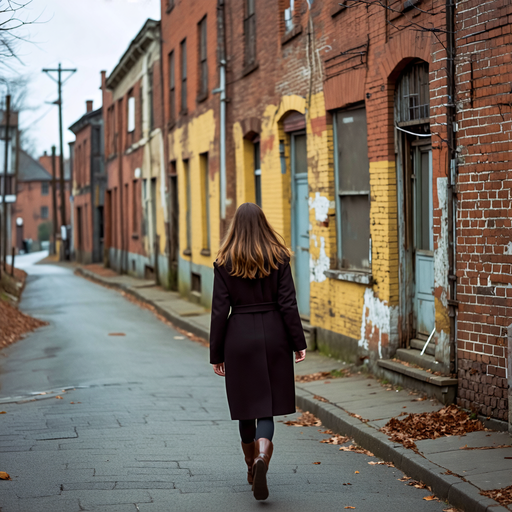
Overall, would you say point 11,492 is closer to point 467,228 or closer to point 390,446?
point 390,446

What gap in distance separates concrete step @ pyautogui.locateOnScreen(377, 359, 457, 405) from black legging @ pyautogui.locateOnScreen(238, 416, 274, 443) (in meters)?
2.74

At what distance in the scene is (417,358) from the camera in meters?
8.59

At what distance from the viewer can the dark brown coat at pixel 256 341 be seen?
5285 mm

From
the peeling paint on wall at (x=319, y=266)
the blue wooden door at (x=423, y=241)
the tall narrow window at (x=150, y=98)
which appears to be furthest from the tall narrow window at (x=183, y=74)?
the blue wooden door at (x=423, y=241)

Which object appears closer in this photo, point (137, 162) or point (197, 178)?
point (197, 178)

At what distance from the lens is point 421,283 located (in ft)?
29.7

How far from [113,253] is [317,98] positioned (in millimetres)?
25941

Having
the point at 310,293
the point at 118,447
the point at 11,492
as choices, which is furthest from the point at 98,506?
the point at 310,293

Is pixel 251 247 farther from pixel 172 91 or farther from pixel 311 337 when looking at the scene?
pixel 172 91

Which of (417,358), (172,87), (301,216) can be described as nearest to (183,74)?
(172,87)

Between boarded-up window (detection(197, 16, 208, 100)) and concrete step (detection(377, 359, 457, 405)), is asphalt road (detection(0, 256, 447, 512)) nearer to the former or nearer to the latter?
concrete step (detection(377, 359, 457, 405))

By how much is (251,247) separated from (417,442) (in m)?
2.33

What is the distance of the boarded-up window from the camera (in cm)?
1897

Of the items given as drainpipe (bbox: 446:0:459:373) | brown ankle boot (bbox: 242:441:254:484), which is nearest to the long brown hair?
brown ankle boot (bbox: 242:441:254:484)
